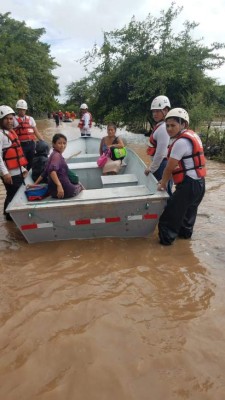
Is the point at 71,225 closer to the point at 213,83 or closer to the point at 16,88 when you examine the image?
the point at 213,83

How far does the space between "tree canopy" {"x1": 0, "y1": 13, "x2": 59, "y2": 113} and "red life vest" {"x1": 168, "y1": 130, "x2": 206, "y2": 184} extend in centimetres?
2196

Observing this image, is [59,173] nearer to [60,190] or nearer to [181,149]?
[60,190]

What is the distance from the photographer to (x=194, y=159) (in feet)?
11.7

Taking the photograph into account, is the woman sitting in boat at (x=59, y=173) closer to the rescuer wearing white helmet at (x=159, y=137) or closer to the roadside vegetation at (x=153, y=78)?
the rescuer wearing white helmet at (x=159, y=137)

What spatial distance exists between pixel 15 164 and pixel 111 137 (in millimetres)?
1942

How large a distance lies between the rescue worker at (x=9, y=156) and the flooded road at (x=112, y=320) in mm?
805

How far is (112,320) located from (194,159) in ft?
6.34

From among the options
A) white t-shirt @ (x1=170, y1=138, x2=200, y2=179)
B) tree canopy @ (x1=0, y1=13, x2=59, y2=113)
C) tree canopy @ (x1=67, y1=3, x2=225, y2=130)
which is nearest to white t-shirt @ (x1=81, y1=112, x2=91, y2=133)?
tree canopy @ (x1=67, y1=3, x2=225, y2=130)

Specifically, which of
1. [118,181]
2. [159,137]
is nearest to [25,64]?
[118,181]

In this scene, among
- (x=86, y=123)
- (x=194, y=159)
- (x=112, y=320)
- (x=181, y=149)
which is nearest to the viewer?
(x=112, y=320)

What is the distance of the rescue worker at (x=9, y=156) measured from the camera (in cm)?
416

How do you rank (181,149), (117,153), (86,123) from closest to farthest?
(181,149)
(117,153)
(86,123)

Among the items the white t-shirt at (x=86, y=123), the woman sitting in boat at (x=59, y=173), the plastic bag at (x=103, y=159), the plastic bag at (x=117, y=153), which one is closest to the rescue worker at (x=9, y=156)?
the woman sitting in boat at (x=59, y=173)

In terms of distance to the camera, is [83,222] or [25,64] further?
[25,64]
